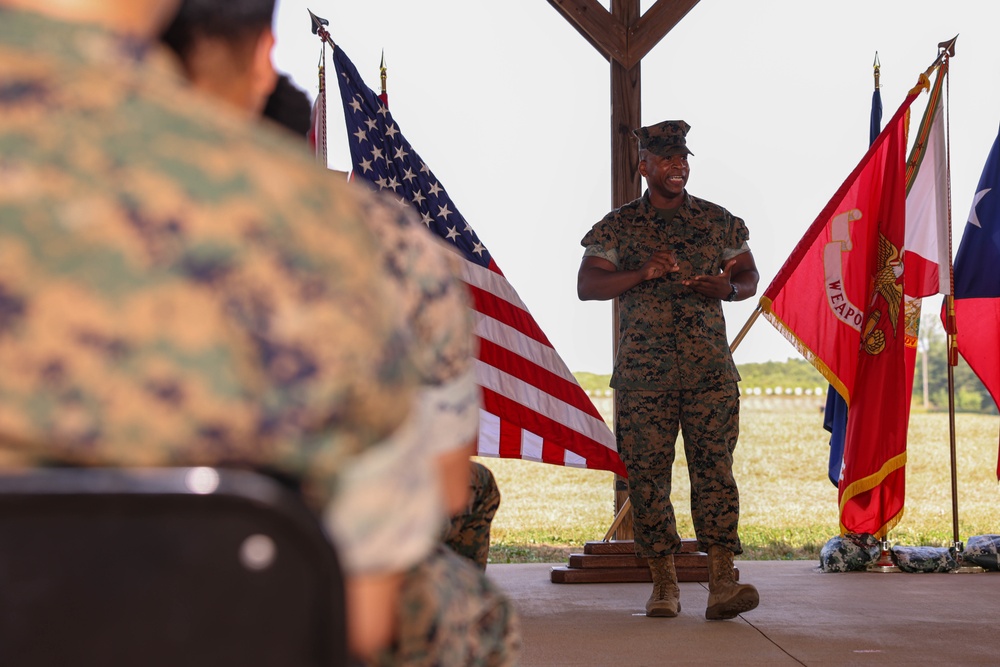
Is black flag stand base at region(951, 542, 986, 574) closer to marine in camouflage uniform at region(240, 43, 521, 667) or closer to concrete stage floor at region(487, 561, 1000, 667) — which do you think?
concrete stage floor at region(487, 561, 1000, 667)

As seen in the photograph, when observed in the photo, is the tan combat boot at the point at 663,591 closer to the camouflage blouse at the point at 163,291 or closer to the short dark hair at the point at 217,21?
the short dark hair at the point at 217,21

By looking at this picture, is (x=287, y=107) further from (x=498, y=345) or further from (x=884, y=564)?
(x=884, y=564)

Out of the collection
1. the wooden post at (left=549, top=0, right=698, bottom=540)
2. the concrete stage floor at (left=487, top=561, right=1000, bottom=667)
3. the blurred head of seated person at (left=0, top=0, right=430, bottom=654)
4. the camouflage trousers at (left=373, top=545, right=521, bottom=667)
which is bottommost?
the concrete stage floor at (left=487, top=561, right=1000, bottom=667)

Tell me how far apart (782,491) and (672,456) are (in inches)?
213

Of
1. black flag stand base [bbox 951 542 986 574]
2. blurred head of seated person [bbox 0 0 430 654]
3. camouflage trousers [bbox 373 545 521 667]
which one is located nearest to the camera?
blurred head of seated person [bbox 0 0 430 654]

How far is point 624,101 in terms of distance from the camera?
4.82 metres

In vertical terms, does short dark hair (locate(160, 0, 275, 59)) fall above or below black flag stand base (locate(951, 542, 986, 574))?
above

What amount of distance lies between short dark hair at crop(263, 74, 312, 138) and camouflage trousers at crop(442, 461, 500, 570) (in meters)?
0.50

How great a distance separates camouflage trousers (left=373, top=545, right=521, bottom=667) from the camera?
870 millimetres

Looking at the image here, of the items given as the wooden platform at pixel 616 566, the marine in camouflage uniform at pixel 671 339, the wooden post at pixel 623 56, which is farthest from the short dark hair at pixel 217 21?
the wooden post at pixel 623 56

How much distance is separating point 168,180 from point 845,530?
436cm

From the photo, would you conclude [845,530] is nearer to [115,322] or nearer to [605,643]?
[605,643]

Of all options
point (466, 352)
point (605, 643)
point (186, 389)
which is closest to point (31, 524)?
point (186, 389)

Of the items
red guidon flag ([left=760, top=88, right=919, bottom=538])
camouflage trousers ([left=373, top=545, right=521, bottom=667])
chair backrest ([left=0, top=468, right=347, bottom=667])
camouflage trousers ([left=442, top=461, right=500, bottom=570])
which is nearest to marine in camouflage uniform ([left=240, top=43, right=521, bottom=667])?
camouflage trousers ([left=373, top=545, right=521, bottom=667])
